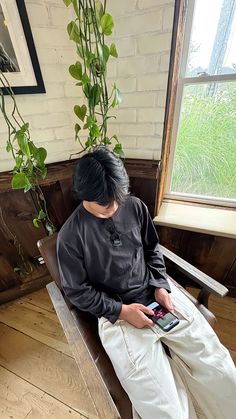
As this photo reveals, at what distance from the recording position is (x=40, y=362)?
1.12 meters

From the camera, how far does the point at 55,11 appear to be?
904 millimetres

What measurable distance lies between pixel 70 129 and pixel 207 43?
816 millimetres

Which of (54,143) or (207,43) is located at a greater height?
(207,43)

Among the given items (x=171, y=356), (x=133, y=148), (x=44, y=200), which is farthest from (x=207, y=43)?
(x=171, y=356)

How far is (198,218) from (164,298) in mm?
574

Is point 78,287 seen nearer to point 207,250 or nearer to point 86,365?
point 86,365

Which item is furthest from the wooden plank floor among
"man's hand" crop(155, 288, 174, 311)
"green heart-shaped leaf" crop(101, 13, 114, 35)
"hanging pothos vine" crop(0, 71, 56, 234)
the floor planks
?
"green heart-shaped leaf" crop(101, 13, 114, 35)

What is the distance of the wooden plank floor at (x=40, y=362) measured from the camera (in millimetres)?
956


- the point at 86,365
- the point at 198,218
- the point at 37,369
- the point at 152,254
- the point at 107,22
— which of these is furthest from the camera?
the point at 198,218

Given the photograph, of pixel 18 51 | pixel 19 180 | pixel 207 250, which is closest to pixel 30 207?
pixel 19 180

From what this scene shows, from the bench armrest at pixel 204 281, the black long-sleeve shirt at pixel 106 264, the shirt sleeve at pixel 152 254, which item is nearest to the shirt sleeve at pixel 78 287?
the black long-sleeve shirt at pixel 106 264

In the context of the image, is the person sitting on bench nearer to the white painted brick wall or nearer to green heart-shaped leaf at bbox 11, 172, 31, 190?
green heart-shaped leaf at bbox 11, 172, 31, 190

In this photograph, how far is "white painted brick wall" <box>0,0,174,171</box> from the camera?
0.86 m

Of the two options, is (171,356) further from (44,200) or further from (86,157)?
(44,200)
